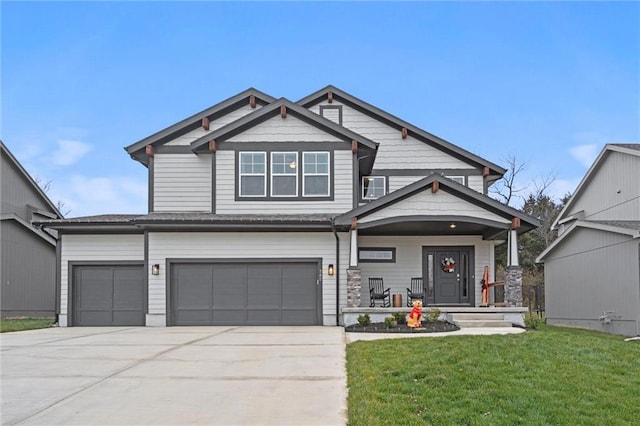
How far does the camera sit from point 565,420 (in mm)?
5605

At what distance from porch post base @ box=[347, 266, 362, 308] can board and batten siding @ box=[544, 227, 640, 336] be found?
7.61 meters

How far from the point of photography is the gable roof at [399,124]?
19.7 metres

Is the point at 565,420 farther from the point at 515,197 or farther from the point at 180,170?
the point at 515,197

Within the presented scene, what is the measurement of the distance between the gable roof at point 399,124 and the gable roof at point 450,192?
15.4ft

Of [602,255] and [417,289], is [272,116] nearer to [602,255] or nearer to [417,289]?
[417,289]

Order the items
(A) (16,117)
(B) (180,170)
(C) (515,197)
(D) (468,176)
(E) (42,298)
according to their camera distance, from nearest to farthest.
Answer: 1. (B) (180,170)
2. (D) (468,176)
3. (E) (42,298)
4. (A) (16,117)
5. (C) (515,197)

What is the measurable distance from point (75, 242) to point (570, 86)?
2462 cm

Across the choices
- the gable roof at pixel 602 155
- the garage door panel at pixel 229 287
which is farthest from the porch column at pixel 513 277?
the garage door panel at pixel 229 287

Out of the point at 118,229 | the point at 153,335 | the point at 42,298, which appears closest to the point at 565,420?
the point at 153,335

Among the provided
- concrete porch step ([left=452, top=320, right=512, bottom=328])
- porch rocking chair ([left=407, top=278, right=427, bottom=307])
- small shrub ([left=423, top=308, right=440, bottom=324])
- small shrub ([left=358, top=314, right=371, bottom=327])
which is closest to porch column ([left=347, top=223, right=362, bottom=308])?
small shrub ([left=358, top=314, right=371, bottom=327])

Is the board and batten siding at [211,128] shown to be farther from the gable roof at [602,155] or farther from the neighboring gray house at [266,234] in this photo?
the gable roof at [602,155]

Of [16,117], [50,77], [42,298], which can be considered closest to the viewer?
[42,298]

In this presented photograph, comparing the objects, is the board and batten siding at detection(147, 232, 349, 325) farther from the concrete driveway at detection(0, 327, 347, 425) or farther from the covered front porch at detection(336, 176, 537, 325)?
the concrete driveway at detection(0, 327, 347, 425)

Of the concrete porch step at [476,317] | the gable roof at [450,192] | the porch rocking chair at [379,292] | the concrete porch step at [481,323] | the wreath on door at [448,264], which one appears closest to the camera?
the concrete porch step at [481,323]
